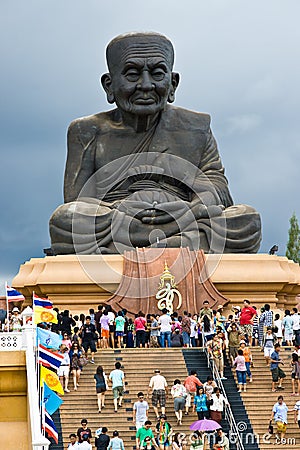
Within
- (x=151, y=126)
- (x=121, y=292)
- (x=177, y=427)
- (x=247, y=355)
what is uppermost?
(x=151, y=126)

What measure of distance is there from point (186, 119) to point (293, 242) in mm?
14806

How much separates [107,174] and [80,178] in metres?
0.82

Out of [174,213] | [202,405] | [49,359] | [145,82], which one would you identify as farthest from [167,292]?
[49,359]

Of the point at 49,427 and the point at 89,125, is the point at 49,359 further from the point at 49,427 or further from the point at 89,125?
the point at 89,125

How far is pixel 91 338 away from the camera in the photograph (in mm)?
21234

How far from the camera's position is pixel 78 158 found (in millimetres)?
30547

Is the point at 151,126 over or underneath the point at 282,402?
over

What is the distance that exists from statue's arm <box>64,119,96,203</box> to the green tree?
1554cm

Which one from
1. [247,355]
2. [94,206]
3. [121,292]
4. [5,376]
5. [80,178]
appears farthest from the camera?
[80,178]

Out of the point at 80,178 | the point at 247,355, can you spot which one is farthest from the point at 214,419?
the point at 80,178

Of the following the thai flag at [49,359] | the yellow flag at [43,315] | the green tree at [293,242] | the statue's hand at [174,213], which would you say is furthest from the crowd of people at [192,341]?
the green tree at [293,242]

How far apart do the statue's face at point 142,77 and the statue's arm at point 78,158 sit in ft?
4.74

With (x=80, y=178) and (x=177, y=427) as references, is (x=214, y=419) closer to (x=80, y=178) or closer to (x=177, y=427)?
(x=177, y=427)

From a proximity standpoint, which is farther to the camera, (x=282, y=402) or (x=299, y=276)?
(x=299, y=276)
